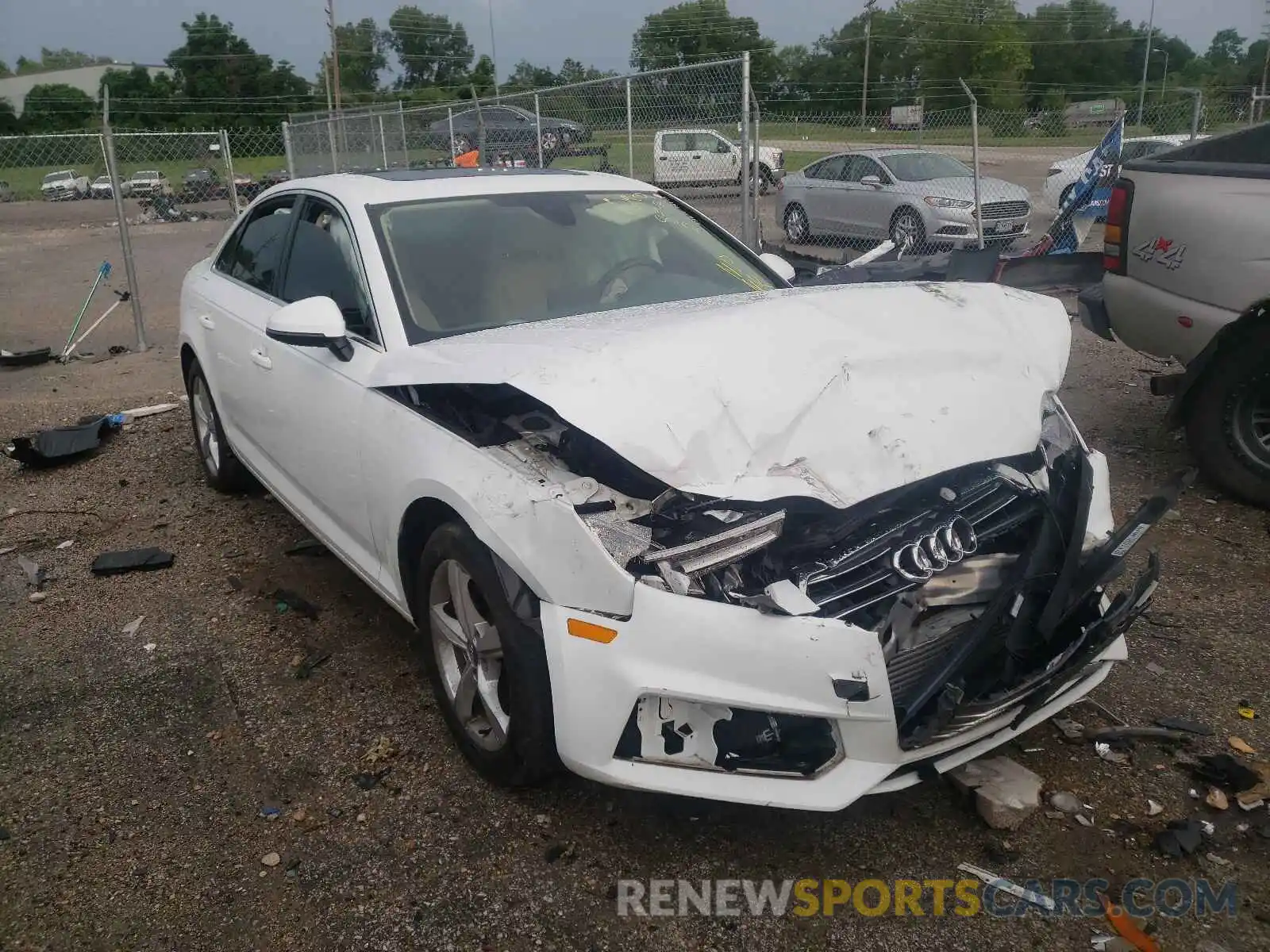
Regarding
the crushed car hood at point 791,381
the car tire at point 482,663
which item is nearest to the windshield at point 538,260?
the crushed car hood at point 791,381

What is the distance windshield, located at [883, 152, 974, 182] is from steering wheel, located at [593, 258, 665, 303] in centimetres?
1037

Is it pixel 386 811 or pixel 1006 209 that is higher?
pixel 1006 209

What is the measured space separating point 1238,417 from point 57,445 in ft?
22.0

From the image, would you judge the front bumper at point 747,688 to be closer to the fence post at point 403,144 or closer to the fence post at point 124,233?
the fence post at point 124,233

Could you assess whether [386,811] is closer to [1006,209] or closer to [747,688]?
[747,688]

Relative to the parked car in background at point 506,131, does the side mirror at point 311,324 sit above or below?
below

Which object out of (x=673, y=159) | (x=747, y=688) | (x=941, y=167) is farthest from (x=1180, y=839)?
(x=941, y=167)

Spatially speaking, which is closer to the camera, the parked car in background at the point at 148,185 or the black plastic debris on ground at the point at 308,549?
the black plastic debris on ground at the point at 308,549

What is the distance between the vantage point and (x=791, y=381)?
266cm

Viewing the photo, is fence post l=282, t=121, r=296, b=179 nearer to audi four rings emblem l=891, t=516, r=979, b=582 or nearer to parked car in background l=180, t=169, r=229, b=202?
parked car in background l=180, t=169, r=229, b=202

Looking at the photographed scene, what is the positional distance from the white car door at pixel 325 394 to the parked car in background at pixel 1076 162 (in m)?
11.9

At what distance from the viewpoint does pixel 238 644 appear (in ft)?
12.7

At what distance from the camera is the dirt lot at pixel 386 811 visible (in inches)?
94.9

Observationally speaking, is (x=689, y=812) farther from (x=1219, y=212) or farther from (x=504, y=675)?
(x=1219, y=212)
